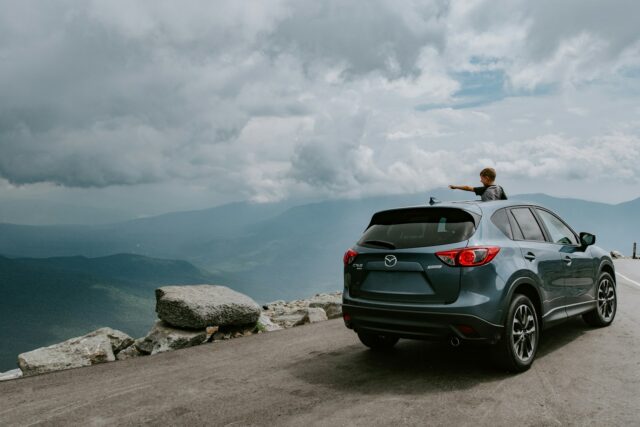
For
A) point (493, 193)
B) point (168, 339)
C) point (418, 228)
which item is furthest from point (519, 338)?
point (168, 339)

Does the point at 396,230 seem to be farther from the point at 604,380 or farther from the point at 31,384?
the point at 31,384

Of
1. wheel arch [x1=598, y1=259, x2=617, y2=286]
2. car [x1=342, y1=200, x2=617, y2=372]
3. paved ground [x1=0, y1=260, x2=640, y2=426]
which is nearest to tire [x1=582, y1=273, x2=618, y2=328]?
wheel arch [x1=598, y1=259, x2=617, y2=286]

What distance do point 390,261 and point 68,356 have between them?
16.6ft

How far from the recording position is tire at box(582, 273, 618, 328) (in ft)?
23.6

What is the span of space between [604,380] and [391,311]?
2.24 meters

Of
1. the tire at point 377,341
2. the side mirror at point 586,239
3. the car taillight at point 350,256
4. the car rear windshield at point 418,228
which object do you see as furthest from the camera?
the side mirror at point 586,239

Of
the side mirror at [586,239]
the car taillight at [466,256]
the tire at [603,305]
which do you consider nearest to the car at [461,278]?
the car taillight at [466,256]

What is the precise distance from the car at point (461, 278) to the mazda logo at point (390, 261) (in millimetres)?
10

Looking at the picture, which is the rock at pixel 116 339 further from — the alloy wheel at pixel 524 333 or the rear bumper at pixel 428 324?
the alloy wheel at pixel 524 333

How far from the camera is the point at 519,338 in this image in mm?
5176

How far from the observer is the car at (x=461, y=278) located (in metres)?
4.73

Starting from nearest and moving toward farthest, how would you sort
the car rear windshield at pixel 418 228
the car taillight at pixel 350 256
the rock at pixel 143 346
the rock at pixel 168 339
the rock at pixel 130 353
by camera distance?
1. the car rear windshield at pixel 418 228
2. the car taillight at pixel 350 256
3. the rock at pixel 168 339
4. the rock at pixel 143 346
5. the rock at pixel 130 353

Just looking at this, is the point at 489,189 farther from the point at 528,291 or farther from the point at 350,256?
the point at 350,256

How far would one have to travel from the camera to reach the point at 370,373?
5367mm
